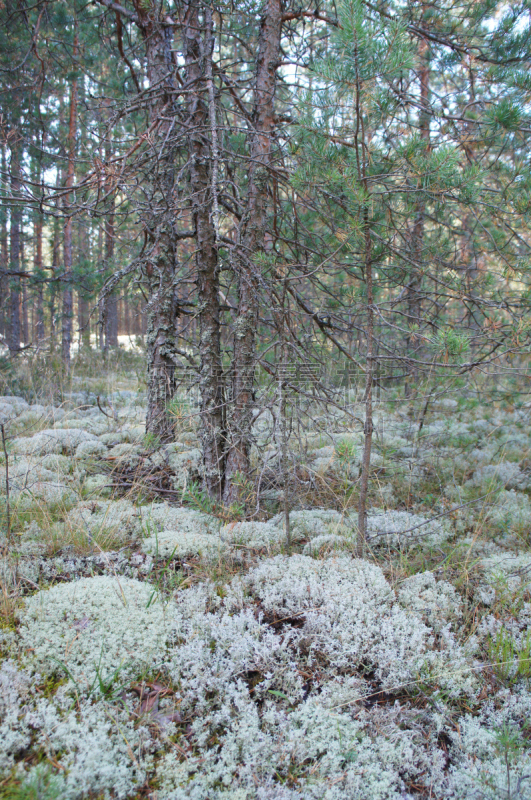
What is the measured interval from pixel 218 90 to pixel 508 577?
3.86m

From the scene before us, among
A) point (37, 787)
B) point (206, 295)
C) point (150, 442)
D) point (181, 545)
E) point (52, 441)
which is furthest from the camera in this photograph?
point (52, 441)

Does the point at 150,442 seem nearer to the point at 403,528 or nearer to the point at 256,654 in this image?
the point at 403,528

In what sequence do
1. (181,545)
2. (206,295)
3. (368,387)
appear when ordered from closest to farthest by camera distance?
(368,387) < (181,545) < (206,295)

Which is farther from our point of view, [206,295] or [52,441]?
[52,441]

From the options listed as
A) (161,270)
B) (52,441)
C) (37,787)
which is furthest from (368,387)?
(52,441)

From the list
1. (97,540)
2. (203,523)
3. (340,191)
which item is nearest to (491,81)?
(340,191)

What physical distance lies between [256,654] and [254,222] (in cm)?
274

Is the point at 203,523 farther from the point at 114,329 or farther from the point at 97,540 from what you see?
the point at 114,329

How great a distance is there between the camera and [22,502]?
10.3 ft

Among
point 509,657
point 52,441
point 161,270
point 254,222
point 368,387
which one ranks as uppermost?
point 254,222

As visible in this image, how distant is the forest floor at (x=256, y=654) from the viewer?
148cm

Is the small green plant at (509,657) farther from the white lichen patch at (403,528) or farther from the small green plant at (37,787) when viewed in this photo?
the small green plant at (37,787)

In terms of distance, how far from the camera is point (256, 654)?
1907 mm

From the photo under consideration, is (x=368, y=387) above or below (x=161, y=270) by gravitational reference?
below
